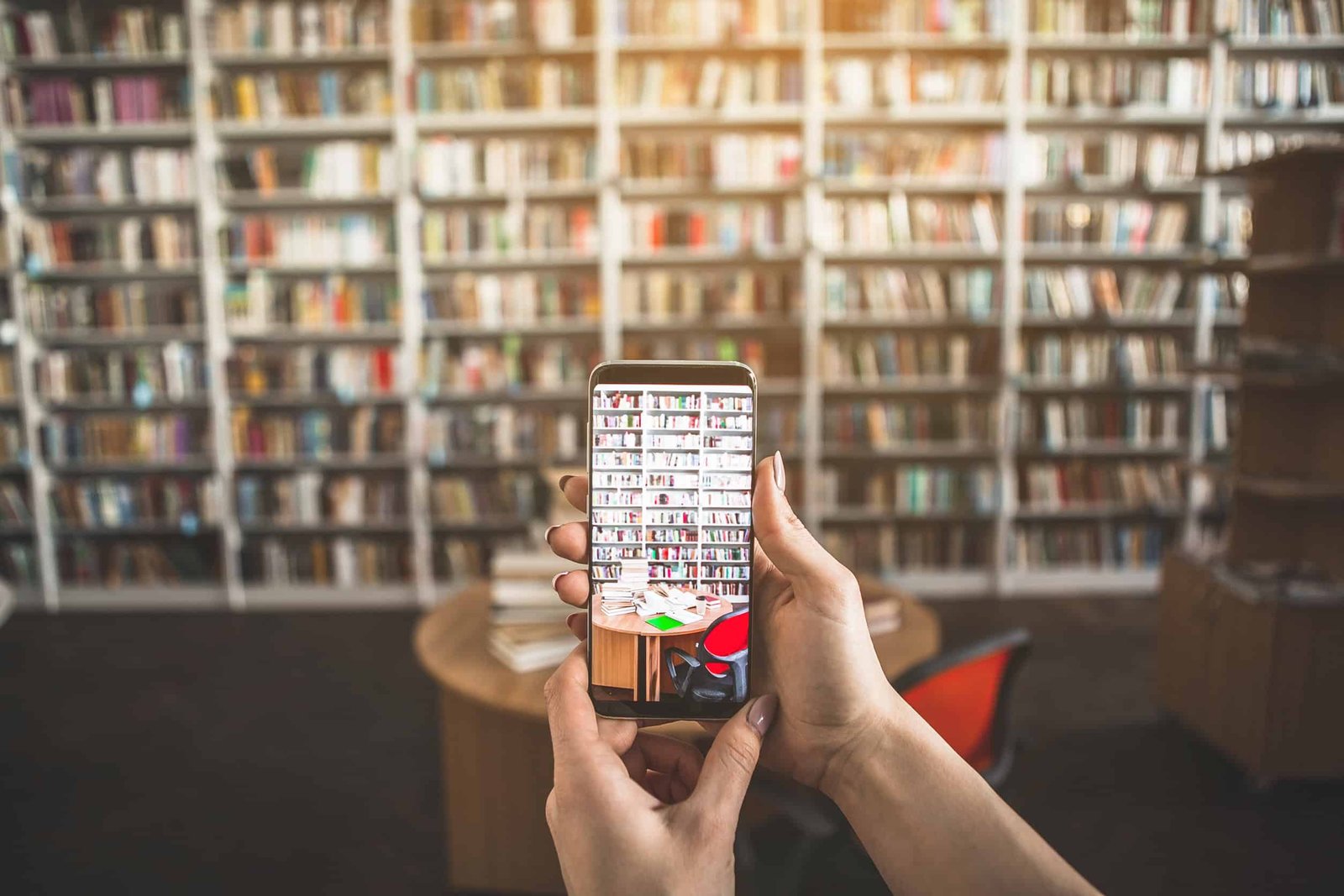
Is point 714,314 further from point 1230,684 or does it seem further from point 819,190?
point 1230,684

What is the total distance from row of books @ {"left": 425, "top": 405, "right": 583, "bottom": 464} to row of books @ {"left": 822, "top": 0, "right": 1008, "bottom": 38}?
248cm

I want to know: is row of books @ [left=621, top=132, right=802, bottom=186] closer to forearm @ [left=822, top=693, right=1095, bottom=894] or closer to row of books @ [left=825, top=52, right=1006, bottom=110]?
row of books @ [left=825, top=52, right=1006, bottom=110]

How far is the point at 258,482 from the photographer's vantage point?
14.4 ft

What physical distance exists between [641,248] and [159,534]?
121 inches

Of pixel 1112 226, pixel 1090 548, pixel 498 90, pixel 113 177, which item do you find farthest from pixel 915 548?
pixel 113 177

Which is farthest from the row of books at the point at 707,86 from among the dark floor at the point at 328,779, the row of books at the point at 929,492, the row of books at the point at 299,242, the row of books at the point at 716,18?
the dark floor at the point at 328,779

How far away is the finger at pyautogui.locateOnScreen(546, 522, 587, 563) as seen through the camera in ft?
2.46

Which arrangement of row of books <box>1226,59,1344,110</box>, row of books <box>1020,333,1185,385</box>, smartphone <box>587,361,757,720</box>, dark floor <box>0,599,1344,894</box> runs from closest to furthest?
smartphone <box>587,361,757,720</box>
dark floor <box>0,599,1344,894</box>
row of books <box>1226,59,1344,110</box>
row of books <box>1020,333,1185,385</box>

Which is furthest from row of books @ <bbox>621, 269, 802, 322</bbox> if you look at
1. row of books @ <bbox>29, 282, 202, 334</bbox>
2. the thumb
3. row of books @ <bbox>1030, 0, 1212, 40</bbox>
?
the thumb

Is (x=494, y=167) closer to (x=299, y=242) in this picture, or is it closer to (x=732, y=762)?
(x=299, y=242)

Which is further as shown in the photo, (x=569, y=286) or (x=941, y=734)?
(x=569, y=286)

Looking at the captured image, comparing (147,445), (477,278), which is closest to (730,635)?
(477,278)

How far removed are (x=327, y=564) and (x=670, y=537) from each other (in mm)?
4068

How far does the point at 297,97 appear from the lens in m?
4.16
